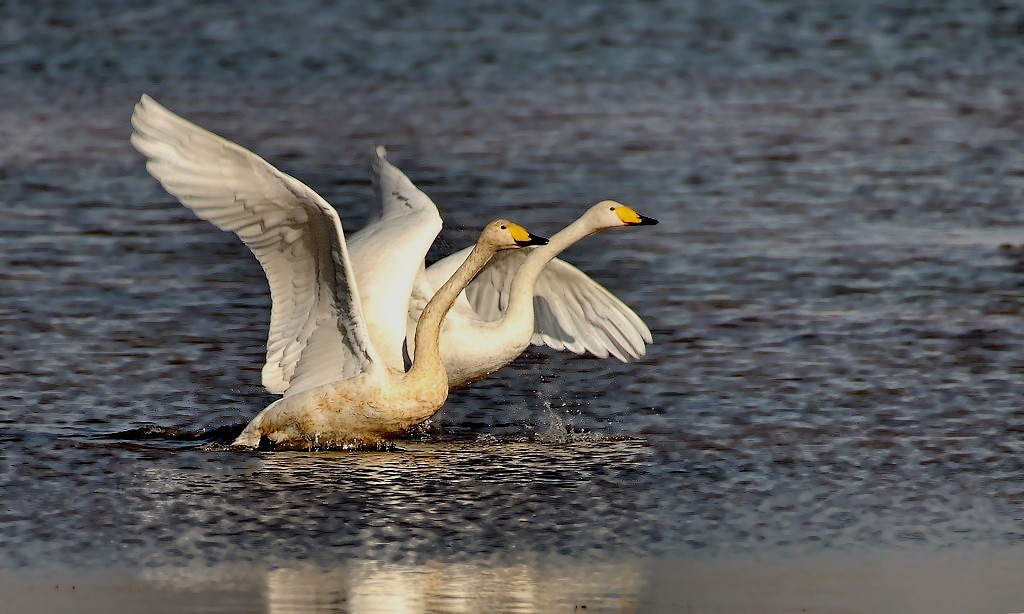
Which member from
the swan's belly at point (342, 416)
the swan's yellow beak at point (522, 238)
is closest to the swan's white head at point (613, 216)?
the swan's yellow beak at point (522, 238)

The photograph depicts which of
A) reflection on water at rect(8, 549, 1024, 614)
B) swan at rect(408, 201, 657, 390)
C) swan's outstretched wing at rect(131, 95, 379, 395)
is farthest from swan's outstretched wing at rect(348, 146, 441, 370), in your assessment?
reflection on water at rect(8, 549, 1024, 614)

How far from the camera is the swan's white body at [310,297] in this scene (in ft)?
28.3

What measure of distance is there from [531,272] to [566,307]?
1.05 m

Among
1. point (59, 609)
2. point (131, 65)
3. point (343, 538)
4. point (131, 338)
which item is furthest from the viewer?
point (131, 65)

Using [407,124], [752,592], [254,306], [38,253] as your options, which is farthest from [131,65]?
[752,592]

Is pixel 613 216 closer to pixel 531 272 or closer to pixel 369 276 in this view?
pixel 531 272

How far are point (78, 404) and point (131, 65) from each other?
13.2 meters

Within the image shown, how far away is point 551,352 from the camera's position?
1198 cm

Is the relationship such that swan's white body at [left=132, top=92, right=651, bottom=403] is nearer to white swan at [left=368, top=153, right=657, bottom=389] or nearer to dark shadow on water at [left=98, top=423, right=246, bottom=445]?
white swan at [left=368, top=153, right=657, bottom=389]

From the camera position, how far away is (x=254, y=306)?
12398 mm

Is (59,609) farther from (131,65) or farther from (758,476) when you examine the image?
(131,65)

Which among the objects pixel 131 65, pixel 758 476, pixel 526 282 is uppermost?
pixel 131 65

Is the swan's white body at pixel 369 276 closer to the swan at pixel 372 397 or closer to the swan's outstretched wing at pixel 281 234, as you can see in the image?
the swan's outstretched wing at pixel 281 234

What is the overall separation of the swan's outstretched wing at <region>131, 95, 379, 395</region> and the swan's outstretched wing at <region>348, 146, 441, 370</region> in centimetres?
40
